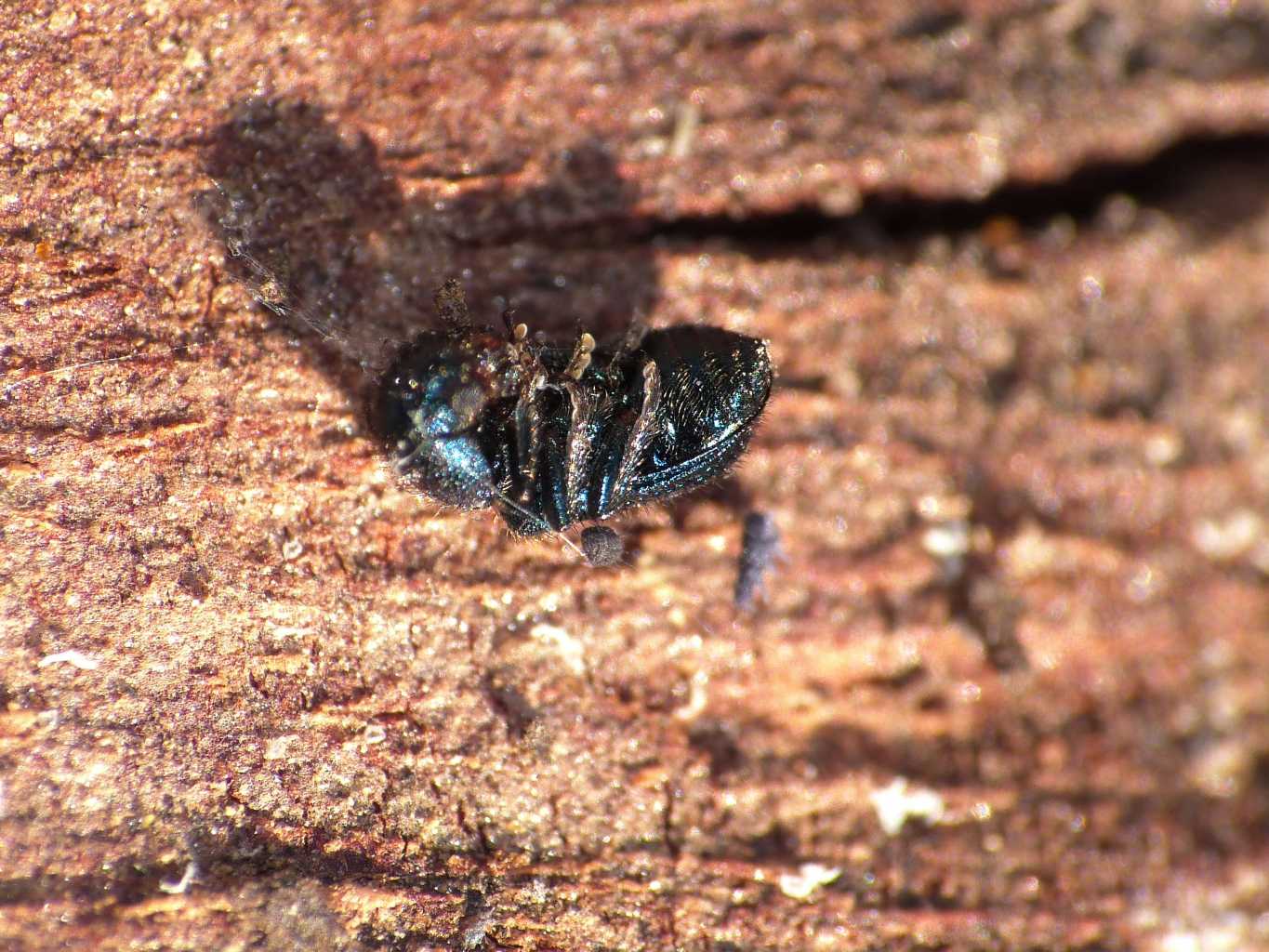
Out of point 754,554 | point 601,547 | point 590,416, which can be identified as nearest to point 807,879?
point 754,554

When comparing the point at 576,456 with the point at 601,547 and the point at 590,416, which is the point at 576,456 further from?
the point at 601,547

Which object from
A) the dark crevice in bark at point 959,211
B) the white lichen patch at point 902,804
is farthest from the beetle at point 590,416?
the white lichen patch at point 902,804

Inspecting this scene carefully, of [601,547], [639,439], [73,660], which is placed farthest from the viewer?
[639,439]

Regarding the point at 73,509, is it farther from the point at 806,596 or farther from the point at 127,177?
the point at 806,596

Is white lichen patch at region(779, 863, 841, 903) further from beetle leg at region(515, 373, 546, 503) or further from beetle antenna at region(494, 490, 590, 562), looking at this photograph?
beetle leg at region(515, 373, 546, 503)

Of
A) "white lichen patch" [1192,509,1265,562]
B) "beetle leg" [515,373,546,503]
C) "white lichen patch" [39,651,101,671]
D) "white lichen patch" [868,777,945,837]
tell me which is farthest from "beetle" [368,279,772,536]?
"white lichen patch" [1192,509,1265,562]
